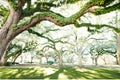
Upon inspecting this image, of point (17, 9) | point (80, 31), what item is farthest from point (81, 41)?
point (17, 9)

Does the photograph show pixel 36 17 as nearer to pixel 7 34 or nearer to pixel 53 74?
pixel 7 34

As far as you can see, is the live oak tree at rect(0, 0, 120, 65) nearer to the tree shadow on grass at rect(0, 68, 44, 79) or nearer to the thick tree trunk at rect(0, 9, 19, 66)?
the thick tree trunk at rect(0, 9, 19, 66)

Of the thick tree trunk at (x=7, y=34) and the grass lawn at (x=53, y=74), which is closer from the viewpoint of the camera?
the thick tree trunk at (x=7, y=34)

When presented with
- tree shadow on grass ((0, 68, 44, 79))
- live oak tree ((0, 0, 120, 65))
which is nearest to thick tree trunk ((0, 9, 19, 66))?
live oak tree ((0, 0, 120, 65))

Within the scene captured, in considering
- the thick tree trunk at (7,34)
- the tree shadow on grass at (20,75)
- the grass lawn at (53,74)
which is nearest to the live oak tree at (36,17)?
the thick tree trunk at (7,34)

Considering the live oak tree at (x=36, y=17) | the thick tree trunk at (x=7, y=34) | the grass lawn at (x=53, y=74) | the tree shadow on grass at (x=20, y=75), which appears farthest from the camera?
the grass lawn at (x=53, y=74)

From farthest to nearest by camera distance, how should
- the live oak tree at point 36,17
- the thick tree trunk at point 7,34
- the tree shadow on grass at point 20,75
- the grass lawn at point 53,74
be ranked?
the grass lawn at point 53,74 → the tree shadow on grass at point 20,75 → the thick tree trunk at point 7,34 → the live oak tree at point 36,17

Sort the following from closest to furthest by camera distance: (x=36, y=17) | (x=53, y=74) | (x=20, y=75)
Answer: (x=36, y=17) < (x=20, y=75) < (x=53, y=74)

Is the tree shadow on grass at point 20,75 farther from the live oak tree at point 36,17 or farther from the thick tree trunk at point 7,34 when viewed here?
the thick tree trunk at point 7,34

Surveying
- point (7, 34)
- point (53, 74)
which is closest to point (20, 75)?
point (53, 74)

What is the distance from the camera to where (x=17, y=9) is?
1293 centimetres

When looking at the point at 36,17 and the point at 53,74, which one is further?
the point at 53,74

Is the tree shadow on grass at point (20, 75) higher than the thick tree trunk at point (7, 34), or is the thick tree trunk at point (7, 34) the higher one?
the thick tree trunk at point (7, 34)

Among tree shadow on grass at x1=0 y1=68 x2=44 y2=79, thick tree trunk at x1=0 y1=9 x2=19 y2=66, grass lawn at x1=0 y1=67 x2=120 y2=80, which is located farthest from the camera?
grass lawn at x1=0 y1=67 x2=120 y2=80
